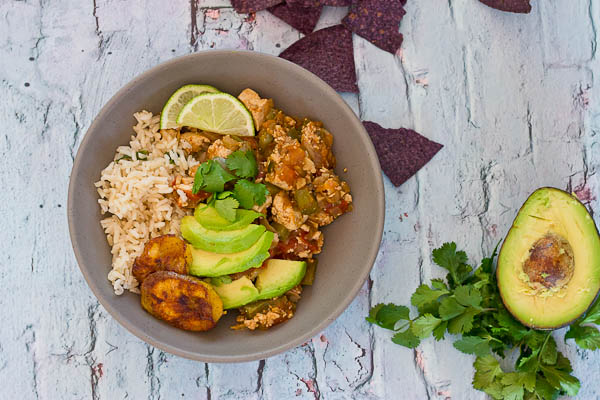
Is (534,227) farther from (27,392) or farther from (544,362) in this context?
(27,392)

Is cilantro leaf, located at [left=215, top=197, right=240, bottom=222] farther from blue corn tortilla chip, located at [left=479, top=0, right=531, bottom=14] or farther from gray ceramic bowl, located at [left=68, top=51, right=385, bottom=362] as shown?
blue corn tortilla chip, located at [left=479, top=0, right=531, bottom=14]

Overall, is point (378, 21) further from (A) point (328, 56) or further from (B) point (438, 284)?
(B) point (438, 284)

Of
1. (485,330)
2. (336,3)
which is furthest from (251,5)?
(485,330)

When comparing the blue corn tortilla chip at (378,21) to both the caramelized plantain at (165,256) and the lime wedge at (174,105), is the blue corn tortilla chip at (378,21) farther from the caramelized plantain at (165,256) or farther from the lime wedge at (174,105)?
the caramelized plantain at (165,256)

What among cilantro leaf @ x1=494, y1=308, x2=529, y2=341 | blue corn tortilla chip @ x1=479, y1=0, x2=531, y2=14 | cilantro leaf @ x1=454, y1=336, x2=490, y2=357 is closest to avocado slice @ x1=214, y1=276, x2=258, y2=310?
cilantro leaf @ x1=454, y1=336, x2=490, y2=357

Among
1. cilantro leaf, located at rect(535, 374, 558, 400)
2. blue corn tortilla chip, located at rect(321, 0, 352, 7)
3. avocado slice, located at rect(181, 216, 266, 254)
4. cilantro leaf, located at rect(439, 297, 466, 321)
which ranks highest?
blue corn tortilla chip, located at rect(321, 0, 352, 7)
